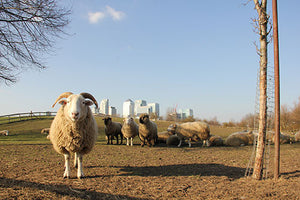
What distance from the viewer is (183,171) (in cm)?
702

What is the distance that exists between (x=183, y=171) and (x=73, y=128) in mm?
4092

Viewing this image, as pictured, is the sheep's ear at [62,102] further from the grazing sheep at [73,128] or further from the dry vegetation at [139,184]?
the dry vegetation at [139,184]

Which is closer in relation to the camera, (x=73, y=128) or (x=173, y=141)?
(x=73, y=128)

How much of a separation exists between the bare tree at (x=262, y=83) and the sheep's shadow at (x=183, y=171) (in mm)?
902

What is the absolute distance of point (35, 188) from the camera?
4660mm

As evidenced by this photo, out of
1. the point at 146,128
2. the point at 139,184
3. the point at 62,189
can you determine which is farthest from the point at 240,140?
the point at 62,189

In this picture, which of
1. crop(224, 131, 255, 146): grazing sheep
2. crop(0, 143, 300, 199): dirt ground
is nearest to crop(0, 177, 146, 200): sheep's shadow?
crop(0, 143, 300, 199): dirt ground

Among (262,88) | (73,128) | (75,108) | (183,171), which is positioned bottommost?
(183,171)

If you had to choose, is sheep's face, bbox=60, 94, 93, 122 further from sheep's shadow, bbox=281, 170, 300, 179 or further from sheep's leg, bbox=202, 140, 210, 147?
sheep's leg, bbox=202, 140, 210, 147

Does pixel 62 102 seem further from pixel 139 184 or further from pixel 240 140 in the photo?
pixel 240 140

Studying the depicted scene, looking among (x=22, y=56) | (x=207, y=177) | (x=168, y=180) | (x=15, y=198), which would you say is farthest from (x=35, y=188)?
(x=22, y=56)

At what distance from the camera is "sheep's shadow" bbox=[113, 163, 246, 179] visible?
21.5ft

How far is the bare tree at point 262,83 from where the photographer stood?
232 inches

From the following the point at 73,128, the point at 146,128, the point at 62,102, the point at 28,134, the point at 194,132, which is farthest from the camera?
the point at 28,134
